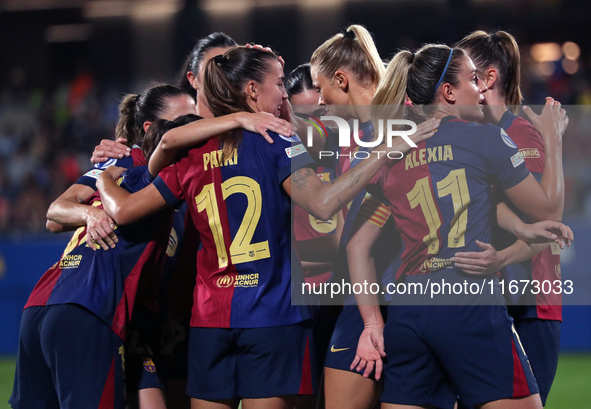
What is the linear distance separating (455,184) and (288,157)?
2.32 ft

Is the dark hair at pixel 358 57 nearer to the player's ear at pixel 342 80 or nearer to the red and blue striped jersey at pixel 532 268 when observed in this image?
the player's ear at pixel 342 80

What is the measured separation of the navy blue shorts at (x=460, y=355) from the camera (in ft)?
8.71

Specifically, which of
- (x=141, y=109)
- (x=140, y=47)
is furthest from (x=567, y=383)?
(x=140, y=47)

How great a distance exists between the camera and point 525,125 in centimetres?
327

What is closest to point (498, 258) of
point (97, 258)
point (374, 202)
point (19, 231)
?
point (374, 202)

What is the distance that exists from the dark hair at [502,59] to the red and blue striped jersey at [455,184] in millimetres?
866

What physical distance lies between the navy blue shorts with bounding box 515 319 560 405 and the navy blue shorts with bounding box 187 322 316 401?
114 cm

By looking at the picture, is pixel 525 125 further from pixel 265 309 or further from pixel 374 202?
pixel 265 309

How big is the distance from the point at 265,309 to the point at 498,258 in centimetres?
101

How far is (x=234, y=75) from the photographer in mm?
2941

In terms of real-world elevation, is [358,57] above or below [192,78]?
above

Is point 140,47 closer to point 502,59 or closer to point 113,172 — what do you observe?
point 113,172

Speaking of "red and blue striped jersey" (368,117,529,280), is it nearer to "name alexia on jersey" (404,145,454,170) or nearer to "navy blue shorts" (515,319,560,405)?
"name alexia on jersey" (404,145,454,170)

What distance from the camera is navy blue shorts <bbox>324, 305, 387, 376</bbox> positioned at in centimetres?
311
